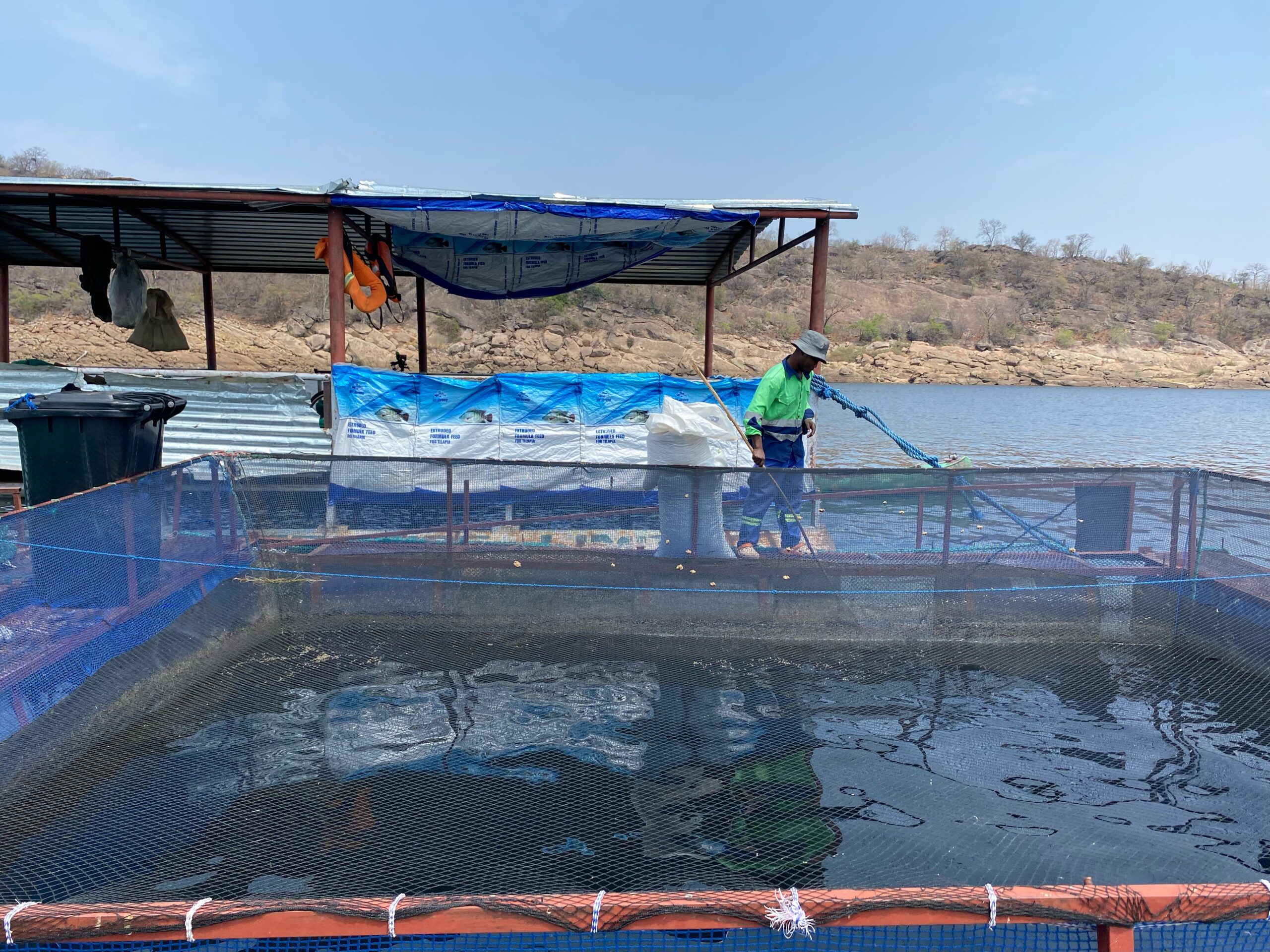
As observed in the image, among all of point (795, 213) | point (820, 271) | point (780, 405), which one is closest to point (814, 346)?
point (780, 405)

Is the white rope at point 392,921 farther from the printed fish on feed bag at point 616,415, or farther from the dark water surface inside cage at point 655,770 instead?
the printed fish on feed bag at point 616,415

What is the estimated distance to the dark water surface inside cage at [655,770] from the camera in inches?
138

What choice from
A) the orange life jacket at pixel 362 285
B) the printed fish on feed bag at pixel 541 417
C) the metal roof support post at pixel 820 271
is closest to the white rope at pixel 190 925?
the printed fish on feed bag at pixel 541 417

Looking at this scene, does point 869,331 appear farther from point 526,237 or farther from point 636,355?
point 526,237

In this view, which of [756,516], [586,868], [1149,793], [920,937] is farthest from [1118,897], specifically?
[756,516]

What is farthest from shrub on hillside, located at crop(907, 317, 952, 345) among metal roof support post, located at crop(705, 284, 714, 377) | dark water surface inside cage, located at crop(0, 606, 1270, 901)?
dark water surface inside cage, located at crop(0, 606, 1270, 901)

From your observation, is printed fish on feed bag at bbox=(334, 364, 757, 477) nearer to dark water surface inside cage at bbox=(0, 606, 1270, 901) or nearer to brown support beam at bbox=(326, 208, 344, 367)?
brown support beam at bbox=(326, 208, 344, 367)

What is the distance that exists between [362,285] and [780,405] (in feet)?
16.3

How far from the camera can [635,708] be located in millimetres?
5180

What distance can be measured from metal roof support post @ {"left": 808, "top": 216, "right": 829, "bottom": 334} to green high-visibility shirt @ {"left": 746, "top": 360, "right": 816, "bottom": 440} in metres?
1.79

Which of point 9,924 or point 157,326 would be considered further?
point 157,326

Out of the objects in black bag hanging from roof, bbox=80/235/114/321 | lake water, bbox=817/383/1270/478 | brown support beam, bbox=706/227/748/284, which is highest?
brown support beam, bbox=706/227/748/284

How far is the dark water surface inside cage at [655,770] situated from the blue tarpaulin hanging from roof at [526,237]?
4.26 metres

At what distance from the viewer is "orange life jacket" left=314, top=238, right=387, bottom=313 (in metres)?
9.45
